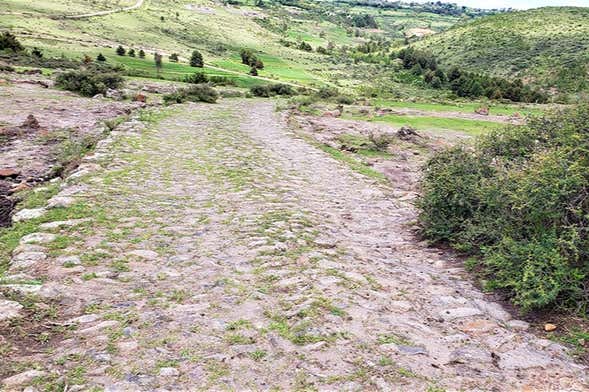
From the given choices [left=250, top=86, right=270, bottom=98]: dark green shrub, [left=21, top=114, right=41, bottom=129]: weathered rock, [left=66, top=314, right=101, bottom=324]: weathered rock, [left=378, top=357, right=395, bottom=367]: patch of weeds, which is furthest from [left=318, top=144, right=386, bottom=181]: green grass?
[left=250, top=86, right=270, bottom=98]: dark green shrub

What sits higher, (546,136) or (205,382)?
(546,136)

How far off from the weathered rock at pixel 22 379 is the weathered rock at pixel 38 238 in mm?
2643

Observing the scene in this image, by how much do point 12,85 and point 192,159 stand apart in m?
16.4

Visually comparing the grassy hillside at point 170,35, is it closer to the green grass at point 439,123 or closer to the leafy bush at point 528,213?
the green grass at point 439,123

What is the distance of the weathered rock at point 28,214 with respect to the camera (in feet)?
21.1

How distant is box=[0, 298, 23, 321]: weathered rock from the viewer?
4052 millimetres

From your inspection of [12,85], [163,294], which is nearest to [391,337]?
[163,294]

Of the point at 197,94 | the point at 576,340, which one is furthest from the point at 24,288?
the point at 197,94

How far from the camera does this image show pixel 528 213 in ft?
18.1

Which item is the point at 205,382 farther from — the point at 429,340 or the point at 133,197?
the point at 133,197

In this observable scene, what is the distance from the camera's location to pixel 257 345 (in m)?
3.98

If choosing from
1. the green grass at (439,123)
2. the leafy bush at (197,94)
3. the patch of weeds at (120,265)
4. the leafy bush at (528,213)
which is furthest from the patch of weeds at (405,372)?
the leafy bush at (197,94)

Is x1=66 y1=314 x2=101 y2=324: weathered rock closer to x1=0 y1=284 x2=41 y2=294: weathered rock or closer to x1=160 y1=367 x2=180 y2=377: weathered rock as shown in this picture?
Result: x1=0 y1=284 x2=41 y2=294: weathered rock

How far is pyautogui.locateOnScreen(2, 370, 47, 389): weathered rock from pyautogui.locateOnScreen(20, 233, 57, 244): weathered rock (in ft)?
8.67
